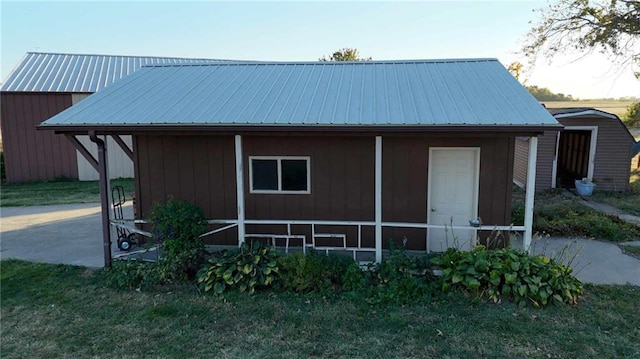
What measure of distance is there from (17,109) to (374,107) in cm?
1632

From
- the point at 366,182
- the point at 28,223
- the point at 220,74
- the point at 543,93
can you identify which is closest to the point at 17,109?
the point at 28,223

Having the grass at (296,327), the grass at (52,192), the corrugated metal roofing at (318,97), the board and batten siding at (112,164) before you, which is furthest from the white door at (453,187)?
the board and batten siding at (112,164)

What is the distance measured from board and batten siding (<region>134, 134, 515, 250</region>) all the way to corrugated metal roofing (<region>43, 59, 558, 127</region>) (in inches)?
27.3

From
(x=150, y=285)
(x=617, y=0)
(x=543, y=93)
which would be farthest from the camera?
(x=543, y=93)

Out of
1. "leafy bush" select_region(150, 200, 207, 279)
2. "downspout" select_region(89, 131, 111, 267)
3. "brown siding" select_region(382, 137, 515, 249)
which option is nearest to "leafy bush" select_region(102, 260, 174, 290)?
"leafy bush" select_region(150, 200, 207, 279)

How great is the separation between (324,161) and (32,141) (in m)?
15.1

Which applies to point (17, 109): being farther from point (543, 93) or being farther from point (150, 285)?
point (543, 93)

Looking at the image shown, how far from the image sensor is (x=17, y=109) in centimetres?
1675

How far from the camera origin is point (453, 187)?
24.0 feet

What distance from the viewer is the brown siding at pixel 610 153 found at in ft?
45.9

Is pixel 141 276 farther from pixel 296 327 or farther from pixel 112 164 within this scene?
pixel 112 164

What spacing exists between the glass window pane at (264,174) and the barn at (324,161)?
0.02 metres

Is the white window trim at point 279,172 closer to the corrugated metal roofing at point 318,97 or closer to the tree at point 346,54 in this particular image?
the corrugated metal roofing at point 318,97

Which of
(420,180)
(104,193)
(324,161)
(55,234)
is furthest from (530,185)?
(55,234)
